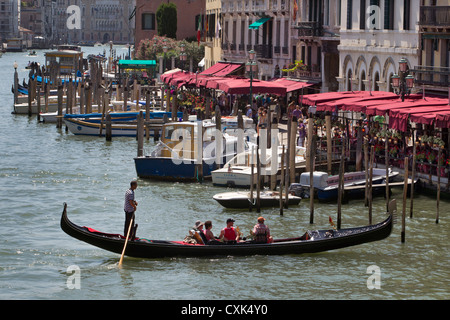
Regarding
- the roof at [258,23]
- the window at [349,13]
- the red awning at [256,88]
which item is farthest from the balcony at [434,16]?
the roof at [258,23]

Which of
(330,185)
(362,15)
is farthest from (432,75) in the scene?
(330,185)

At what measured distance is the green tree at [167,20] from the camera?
87.8 meters

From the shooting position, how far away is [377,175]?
3144cm

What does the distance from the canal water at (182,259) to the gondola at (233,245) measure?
0.20 metres

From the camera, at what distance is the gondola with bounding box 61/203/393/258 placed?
23141 millimetres

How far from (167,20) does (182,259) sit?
A: 65.9m

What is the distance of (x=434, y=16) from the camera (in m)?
36.2

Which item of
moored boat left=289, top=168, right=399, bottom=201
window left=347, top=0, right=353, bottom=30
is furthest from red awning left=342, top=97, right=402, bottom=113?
window left=347, top=0, right=353, bottom=30

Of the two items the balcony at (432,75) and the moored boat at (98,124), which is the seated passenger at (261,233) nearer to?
the balcony at (432,75)

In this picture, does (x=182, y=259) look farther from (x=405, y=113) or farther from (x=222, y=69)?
(x=222, y=69)

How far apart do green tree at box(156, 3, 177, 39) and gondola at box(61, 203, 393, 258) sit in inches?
2568

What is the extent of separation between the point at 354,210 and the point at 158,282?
8.87m
